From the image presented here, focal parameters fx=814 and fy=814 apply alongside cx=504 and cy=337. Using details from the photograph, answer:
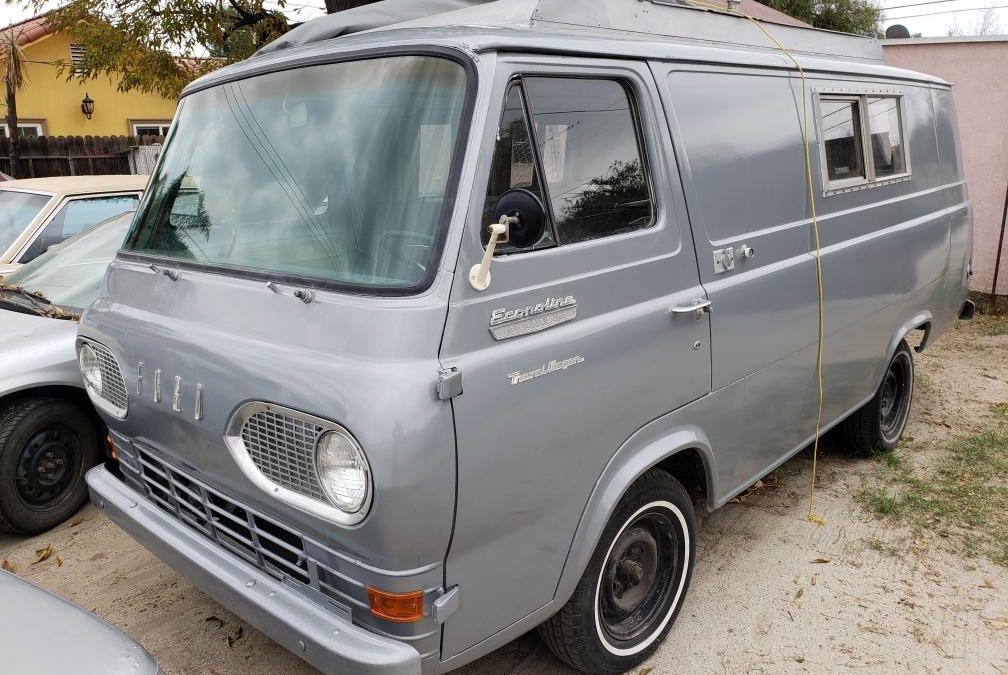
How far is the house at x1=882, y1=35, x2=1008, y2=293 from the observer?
8742mm

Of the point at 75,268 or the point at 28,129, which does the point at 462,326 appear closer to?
the point at 75,268

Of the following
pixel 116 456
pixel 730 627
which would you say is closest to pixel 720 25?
pixel 730 627

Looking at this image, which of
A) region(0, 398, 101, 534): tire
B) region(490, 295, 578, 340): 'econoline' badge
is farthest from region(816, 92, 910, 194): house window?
region(0, 398, 101, 534): tire

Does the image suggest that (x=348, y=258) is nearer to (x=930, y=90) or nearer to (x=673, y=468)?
(x=673, y=468)

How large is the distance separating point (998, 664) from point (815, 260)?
6.00ft

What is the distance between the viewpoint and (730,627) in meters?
3.46

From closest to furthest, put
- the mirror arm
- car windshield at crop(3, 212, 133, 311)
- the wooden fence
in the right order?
the mirror arm < car windshield at crop(3, 212, 133, 311) < the wooden fence

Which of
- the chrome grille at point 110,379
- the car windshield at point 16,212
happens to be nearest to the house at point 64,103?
the car windshield at point 16,212

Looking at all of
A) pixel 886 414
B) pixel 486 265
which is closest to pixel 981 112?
pixel 886 414

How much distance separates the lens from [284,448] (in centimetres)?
240

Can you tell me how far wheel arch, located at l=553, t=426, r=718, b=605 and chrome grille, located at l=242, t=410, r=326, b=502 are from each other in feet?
2.93

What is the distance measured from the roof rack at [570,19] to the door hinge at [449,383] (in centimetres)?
129

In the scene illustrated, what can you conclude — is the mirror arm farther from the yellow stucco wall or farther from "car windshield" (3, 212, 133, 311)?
the yellow stucco wall

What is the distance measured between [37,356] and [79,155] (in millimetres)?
15587
